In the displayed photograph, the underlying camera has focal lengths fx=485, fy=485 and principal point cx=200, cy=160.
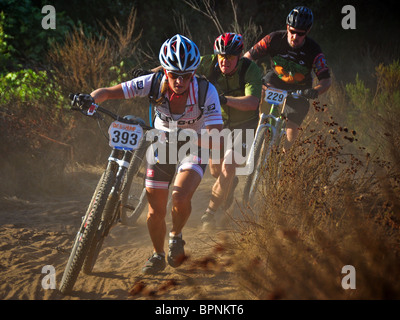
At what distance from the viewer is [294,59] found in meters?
6.13

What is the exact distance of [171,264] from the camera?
4316 millimetres

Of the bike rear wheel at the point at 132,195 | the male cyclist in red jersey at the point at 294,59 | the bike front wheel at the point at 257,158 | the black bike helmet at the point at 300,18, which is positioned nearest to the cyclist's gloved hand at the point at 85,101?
the bike rear wheel at the point at 132,195

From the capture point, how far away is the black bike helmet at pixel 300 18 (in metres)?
5.76

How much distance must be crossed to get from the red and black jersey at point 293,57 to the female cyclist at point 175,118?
84.8 inches

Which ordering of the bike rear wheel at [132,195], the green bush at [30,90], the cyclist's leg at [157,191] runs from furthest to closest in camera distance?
the green bush at [30,90] → the bike rear wheel at [132,195] → the cyclist's leg at [157,191]

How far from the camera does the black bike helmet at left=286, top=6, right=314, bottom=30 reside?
18.9 feet

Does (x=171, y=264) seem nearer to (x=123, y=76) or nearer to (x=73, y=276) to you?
(x=73, y=276)

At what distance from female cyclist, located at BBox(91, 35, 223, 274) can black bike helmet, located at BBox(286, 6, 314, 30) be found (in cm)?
211

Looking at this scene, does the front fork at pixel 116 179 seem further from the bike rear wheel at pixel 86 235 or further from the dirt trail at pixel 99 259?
the dirt trail at pixel 99 259

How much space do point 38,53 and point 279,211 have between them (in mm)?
7974

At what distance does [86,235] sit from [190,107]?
1422mm

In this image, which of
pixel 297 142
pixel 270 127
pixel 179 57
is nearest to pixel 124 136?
pixel 179 57

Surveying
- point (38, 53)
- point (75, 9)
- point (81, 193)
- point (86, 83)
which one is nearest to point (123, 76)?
point (86, 83)

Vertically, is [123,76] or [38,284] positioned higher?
[123,76]
